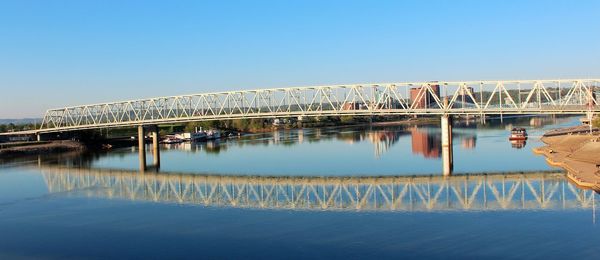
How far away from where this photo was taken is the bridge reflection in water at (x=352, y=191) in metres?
27.9

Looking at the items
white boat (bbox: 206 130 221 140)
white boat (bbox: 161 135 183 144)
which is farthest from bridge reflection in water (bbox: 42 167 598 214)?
white boat (bbox: 206 130 221 140)

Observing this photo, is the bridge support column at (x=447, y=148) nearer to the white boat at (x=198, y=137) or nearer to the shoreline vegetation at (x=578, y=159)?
the shoreline vegetation at (x=578, y=159)

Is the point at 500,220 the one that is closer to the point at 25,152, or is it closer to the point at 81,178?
the point at 81,178

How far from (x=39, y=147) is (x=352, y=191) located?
185ft

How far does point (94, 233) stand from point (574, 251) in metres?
18.5

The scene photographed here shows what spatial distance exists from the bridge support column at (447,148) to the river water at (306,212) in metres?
0.83

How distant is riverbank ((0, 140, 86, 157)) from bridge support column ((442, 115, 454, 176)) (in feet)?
170

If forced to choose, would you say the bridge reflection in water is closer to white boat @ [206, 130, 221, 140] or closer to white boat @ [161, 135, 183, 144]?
white boat @ [161, 135, 183, 144]

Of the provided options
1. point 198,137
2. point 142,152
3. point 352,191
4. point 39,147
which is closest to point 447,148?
point 352,191

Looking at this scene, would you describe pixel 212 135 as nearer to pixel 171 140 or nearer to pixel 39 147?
pixel 171 140

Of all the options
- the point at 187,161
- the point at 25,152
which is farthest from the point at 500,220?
the point at 25,152

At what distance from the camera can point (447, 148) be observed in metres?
52.0

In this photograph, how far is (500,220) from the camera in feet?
78.1

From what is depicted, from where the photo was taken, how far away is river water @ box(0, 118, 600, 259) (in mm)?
20094
